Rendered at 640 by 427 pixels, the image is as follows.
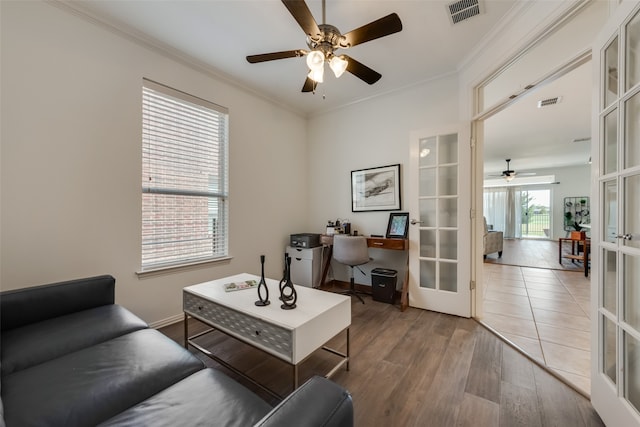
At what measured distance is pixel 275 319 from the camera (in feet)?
4.60

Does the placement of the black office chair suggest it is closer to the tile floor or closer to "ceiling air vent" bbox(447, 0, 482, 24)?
the tile floor

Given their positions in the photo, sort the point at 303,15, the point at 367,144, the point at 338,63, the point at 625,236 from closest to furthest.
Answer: the point at 625,236, the point at 303,15, the point at 338,63, the point at 367,144

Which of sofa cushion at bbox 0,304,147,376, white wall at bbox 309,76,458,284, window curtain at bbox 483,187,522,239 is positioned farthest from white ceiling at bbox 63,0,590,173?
window curtain at bbox 483,187,522,239

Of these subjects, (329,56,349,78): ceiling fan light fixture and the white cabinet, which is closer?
(329,56,349,78): ceiling fan light fixture

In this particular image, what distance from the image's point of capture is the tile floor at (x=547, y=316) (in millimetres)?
1905

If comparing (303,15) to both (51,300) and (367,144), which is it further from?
(51,300)

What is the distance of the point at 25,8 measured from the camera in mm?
1786

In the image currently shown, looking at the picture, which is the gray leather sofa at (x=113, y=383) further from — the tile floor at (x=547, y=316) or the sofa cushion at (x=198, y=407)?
the tile floor at (x=547, y=316)

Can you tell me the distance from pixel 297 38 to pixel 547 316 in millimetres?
3776

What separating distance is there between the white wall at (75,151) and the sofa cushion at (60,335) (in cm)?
60

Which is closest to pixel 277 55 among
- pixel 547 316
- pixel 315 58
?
pixel 315 58

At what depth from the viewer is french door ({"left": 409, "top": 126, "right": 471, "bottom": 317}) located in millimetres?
2658

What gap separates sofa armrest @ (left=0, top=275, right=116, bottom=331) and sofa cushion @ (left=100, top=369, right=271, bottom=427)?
119 cm

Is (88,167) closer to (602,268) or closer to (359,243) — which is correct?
(359,243)
